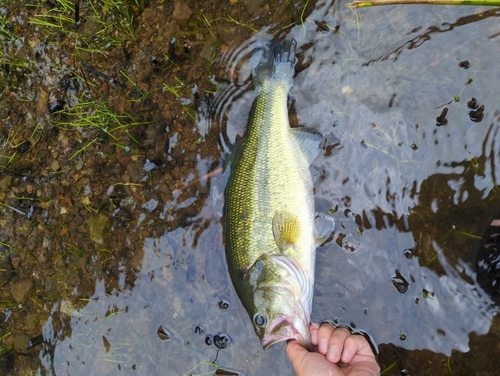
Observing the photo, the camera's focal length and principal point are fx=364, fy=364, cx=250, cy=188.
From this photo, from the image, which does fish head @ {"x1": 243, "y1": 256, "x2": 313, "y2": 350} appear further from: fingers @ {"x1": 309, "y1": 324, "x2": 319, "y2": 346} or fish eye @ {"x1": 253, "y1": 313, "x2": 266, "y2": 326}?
fingers @ {"x1": 309, "y1": 324, "x2": 319, "y2": 346}

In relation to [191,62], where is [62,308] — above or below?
below

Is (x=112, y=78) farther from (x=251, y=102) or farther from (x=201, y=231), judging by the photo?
(x=201, y=231)

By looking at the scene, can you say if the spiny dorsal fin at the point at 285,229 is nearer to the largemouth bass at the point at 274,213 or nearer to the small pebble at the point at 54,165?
the largemouth bass at the point at 274,213

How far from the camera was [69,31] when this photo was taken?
4117 millimetres

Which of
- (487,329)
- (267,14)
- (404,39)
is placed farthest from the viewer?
(267,14)

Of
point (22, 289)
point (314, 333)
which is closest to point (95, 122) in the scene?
point (22, 289)

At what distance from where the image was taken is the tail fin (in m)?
3.32

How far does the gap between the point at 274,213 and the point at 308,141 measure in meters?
0.77

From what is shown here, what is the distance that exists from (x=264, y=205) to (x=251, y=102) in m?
1.16

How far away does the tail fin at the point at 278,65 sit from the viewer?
131 inches

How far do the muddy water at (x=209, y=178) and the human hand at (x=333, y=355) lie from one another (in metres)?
0.37

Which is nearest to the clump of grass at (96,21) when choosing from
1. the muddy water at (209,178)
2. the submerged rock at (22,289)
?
the muddy water at (209,178)

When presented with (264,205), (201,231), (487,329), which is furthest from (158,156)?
(487,329)

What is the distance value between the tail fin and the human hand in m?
2.21
